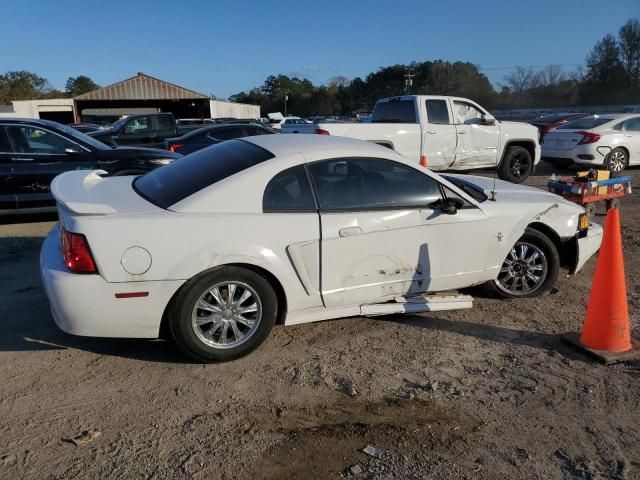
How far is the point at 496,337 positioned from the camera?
418 centimetres

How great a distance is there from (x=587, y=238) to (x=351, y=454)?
348cm

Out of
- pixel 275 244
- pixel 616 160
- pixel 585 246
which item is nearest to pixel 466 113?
pixel 616 160

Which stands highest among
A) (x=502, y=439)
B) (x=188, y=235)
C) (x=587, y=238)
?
(x=188, y=235)

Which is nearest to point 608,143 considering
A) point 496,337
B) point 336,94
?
point 496,337

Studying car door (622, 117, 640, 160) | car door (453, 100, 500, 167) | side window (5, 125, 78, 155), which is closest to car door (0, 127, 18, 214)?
side window (5, 125, 78, 155)

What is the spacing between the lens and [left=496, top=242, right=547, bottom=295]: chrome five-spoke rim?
4762 millimetres

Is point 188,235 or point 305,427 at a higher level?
point 188,235

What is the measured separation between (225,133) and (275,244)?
10203 millimetres

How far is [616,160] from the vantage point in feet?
42.5

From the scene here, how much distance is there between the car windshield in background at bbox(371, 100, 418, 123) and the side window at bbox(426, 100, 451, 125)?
354 millimetres

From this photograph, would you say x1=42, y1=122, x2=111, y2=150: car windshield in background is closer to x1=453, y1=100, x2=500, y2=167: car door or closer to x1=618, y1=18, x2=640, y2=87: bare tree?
x1=453, y1=100, x2=500, y2=167: car door

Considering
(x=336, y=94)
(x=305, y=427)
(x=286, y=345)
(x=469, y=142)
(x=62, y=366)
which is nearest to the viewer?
(x=305, y=427)

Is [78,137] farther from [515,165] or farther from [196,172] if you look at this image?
[515,165]

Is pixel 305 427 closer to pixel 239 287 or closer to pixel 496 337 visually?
pixel 239 287
